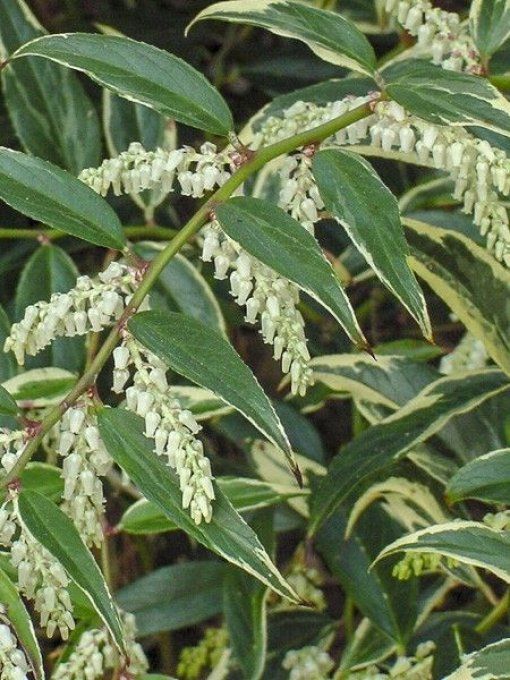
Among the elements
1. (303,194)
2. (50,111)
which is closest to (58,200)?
(303,194)

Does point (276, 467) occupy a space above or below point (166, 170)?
below

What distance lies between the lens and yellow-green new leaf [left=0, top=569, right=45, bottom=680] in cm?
90

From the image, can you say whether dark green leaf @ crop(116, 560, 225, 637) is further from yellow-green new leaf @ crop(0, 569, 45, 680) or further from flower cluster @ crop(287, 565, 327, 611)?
yellow-green new leaf @ crop(0, 569, 45, 680)

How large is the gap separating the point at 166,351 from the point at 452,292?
55 centimetres

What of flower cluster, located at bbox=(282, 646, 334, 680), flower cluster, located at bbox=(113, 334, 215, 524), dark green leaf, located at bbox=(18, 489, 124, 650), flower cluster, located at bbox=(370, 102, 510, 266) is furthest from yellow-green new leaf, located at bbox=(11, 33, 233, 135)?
flower cluster, located at bbox=(282, 646, 334, 680)

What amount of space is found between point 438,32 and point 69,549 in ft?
2.43

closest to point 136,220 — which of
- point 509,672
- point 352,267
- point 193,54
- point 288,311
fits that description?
point 352,267

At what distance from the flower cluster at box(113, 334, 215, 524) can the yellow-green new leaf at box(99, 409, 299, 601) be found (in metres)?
0.01

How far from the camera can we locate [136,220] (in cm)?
197

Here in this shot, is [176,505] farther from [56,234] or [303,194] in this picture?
[56,234]

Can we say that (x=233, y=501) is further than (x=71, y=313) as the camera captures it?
Yes

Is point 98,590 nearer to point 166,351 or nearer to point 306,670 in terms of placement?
point 166,351

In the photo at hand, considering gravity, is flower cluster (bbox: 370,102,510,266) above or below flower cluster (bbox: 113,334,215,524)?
above

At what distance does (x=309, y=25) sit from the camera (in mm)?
1166
